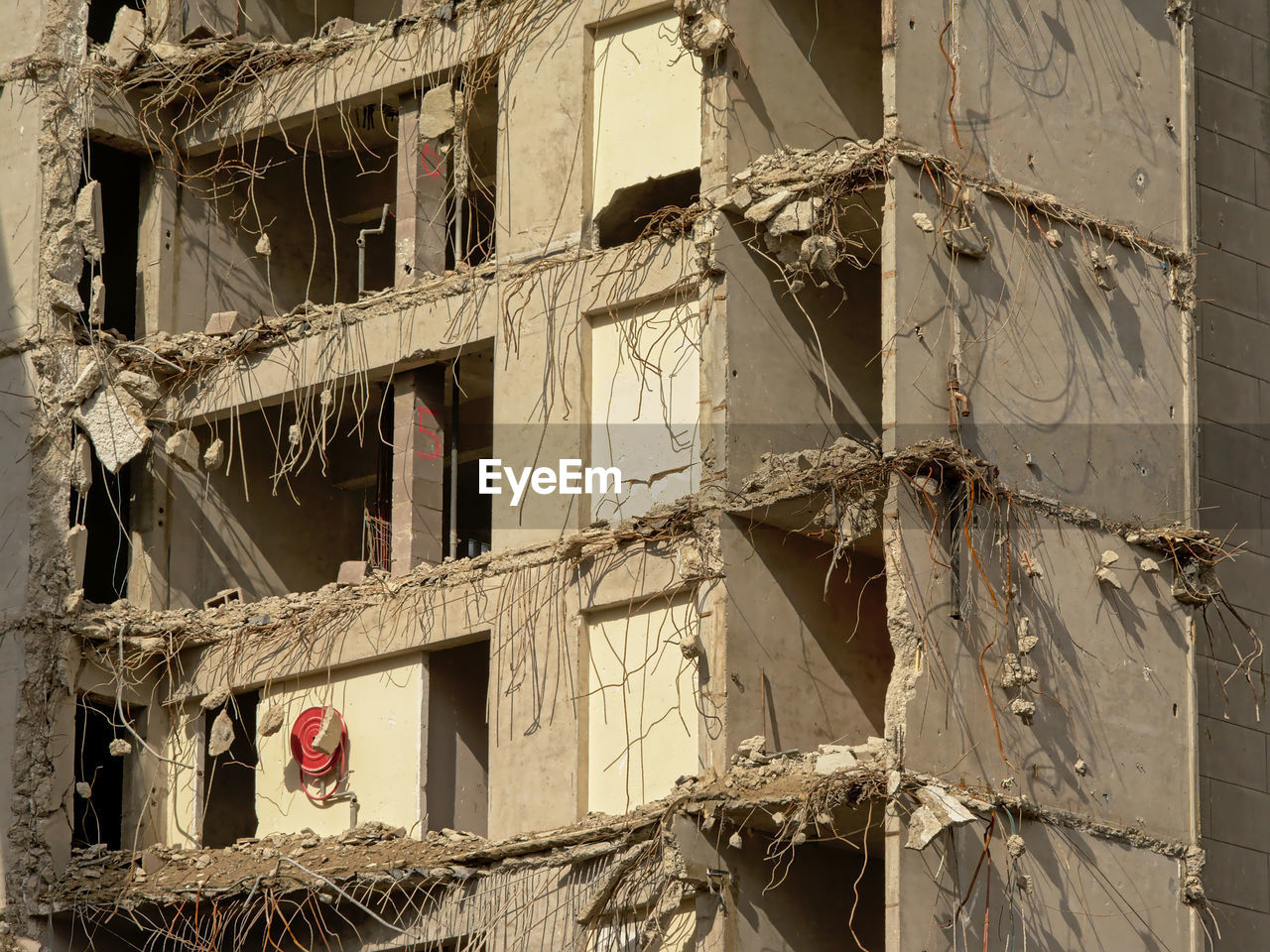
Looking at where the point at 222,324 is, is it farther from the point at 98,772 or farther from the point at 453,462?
the point at 98,772

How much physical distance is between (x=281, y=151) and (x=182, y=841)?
6.97 meters

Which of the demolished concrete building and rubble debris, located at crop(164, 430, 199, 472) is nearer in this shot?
the demolished concrete building

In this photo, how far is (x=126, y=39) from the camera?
937 inches

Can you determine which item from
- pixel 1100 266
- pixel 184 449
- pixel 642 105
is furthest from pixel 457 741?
pixel 1100 266

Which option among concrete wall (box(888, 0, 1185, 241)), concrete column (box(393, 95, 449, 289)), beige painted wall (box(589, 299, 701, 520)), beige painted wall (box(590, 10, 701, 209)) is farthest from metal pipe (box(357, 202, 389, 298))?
concrete wall (box(888, 0, 1185, 241))

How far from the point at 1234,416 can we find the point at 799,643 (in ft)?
19.4

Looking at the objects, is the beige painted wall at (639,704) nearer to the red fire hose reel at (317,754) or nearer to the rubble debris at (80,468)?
the red fire hose reel at (317,754)

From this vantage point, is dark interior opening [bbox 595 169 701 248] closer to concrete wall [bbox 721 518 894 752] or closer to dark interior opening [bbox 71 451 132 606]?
concrete wall [bbox 721 518 894 752]

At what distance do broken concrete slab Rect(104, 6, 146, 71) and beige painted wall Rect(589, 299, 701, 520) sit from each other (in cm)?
625

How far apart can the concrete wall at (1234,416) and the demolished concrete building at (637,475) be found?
0.20 feet

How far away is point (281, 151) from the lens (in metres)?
24.4

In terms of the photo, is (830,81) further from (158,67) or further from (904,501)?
(158,67)

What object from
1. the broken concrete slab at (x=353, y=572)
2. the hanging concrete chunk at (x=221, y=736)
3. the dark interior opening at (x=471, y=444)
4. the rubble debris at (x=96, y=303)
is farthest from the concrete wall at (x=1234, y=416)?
the rubble debris at (x=96, y=303)

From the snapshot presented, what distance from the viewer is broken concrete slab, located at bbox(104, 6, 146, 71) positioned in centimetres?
2366
